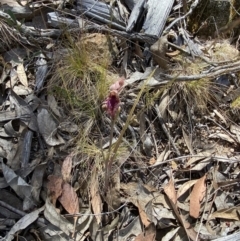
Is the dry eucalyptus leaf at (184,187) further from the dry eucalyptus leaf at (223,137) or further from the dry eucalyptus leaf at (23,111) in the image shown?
A: the dry eucalyptus leaf at (23,111)

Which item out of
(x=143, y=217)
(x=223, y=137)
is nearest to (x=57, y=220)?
(x=143, y=217)

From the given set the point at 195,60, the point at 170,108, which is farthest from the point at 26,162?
the point at 195,60

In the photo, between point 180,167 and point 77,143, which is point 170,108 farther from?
point 77,143

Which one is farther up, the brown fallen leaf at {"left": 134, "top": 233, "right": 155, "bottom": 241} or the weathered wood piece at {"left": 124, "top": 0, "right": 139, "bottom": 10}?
the weathered wood piece at {"left": 124, "top": 0, "right": 139, "bottom": 10}

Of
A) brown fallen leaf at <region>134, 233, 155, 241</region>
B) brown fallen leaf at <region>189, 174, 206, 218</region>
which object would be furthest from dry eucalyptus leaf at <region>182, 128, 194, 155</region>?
brown fallen leaf at <region>134, 233, 155, 241</region>

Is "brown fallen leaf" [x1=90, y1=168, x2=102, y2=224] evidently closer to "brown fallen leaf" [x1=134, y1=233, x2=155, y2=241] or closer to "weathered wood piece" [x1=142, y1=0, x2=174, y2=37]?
"brown fallen leaf" [x1=134, y1=233, x2=155, y2=241]

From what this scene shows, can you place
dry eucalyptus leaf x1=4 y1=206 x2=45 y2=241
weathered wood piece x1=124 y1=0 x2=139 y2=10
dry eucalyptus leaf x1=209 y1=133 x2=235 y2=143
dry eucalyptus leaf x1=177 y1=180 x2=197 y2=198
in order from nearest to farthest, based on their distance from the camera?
dry eucalyptus leaf x1=4 y1=206 x2=45 y2=241, dry eucalyptus leaf x1=177 y1=180 x2=197 y2=198, dry eucalyptus leaf x1=209 y1=133 x2=235 y2=143, weathered wood piece x1=124 y1=0 x2=139 y2=10

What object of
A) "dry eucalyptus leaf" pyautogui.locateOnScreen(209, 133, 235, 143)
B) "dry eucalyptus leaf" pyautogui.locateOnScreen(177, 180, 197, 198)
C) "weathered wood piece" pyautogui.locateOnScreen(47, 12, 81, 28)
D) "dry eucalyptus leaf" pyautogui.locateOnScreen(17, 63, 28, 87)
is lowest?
"dry eucalyptus leaf" pyautogui.locateOnScreen(177, 180, 197, 198)
